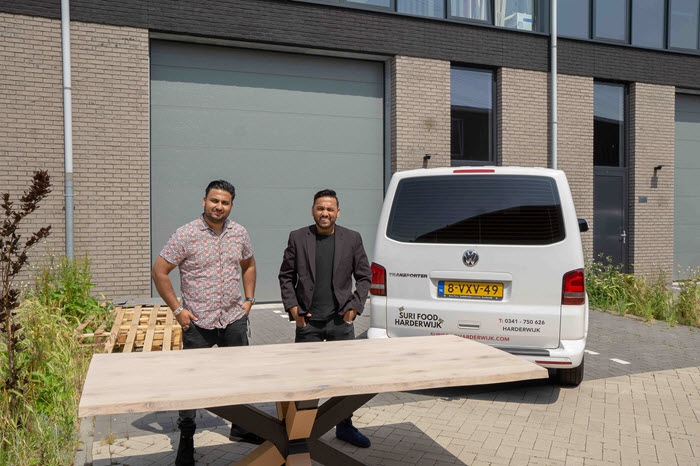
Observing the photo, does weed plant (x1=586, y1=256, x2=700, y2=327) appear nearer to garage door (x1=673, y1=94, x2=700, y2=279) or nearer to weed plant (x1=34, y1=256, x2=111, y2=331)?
garage door (x1=673, y1=94, x2=700, y2=279)

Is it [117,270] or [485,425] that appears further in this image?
[117,270]

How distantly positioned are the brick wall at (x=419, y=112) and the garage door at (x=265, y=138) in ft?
1.51

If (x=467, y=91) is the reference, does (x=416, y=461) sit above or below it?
below

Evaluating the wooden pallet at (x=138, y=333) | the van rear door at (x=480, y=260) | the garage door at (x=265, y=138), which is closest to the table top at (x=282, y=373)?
the van rear door at (x=480, y=260)

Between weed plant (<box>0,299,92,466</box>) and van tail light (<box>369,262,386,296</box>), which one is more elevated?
van tail light (<box>369,262,386,296</box>)

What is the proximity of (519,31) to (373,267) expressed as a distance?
8.43 meters

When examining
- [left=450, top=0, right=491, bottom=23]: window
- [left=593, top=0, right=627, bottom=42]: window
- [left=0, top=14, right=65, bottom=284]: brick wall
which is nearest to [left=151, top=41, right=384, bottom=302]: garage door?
[left=0, top=14, right=65, bottom=284]: brick wall

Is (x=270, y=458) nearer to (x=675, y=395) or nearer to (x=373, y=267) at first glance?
(x=373, y=267)

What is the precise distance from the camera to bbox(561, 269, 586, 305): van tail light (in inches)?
195

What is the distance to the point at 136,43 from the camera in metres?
9.32

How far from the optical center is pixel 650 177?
1345cm

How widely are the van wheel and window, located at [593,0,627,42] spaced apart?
32.1 ft

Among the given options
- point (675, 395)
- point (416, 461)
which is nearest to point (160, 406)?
point (416, 461)

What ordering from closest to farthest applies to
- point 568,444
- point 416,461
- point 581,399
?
point 416,461 < point 568,444 < point 581,399
